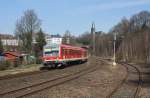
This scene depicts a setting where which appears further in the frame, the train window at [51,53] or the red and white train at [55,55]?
the train window at [51,53]

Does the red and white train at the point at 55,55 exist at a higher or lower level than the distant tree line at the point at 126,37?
lower

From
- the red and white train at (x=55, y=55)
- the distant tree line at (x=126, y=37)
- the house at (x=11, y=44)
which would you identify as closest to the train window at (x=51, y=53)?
the red and white train at (x=55, y=55)

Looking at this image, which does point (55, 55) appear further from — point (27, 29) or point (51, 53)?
point (27, 29)

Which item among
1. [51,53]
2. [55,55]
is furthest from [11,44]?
[55,55]

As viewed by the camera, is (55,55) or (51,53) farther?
(51,53)

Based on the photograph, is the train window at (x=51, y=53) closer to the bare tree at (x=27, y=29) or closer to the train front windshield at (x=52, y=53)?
the train front windshield at (x=52, y=53)

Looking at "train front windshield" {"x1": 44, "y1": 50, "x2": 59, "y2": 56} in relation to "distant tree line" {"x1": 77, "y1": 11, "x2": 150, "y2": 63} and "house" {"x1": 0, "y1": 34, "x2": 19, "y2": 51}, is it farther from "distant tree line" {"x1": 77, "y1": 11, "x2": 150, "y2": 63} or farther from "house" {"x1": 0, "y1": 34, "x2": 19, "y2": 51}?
"house" {"x1": 0, "y1": 34, "x2": 19, "y2": 51}

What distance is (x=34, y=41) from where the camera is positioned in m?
97.4

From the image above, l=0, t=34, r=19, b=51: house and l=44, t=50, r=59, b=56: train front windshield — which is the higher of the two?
l=0, t=34, r=19, b=51: house

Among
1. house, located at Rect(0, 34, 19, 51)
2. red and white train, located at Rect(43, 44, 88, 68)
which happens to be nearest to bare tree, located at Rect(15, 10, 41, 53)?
house, located at Rect(0, 34, 19, 51)

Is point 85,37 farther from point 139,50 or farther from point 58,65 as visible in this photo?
point 58,65

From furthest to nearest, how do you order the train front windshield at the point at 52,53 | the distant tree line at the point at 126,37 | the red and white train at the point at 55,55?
the distant tree line at the point at 126,37, the train front windshield at the point at 52,53, the red and white train at the point at 55,55

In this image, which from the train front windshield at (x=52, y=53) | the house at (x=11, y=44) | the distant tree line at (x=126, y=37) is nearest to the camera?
the train front windshield at (x=52, y=53)

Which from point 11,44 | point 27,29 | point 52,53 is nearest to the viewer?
point 52,53
